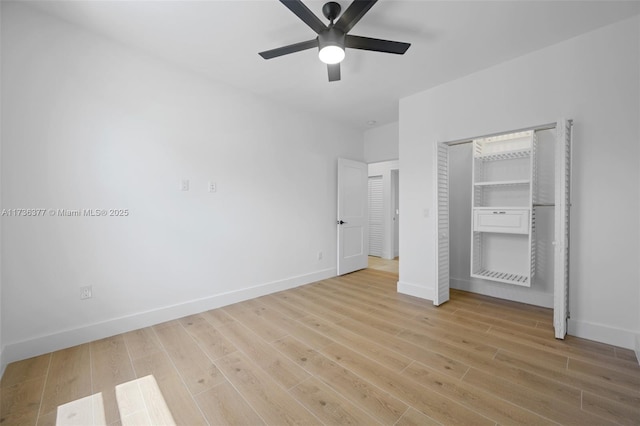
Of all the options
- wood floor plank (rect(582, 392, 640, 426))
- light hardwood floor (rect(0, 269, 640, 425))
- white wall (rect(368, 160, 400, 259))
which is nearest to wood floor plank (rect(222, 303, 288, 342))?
light hardwood floor (rect(0, 269, 640, 425))

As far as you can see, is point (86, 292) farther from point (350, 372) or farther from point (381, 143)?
point (381, 143)

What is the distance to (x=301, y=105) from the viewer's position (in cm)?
389

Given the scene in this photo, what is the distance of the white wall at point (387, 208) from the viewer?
6238mm

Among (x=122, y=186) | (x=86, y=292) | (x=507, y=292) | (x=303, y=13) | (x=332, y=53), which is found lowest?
(x=507, y=292)

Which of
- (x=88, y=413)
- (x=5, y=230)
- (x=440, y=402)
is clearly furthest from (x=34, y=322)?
(x=440, y=402)

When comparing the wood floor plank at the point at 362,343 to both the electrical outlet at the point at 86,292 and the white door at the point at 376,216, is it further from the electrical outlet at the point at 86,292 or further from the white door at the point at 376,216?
the white door at the point at 376,216

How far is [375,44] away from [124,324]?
3.32m

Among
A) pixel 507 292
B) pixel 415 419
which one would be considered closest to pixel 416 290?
pixel 507 292

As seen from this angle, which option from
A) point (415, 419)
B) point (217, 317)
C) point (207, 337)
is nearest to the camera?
point (415, 419)

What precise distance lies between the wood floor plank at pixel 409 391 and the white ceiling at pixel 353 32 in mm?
2721

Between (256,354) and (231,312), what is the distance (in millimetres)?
996

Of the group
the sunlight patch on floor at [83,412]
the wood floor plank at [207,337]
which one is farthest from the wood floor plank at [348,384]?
the sunlight patch on floor at [83,412]

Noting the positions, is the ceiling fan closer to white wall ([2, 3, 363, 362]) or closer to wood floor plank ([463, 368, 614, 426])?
white wall ([2, 3, 363, 362])

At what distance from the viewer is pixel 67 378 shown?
71.9 inches
